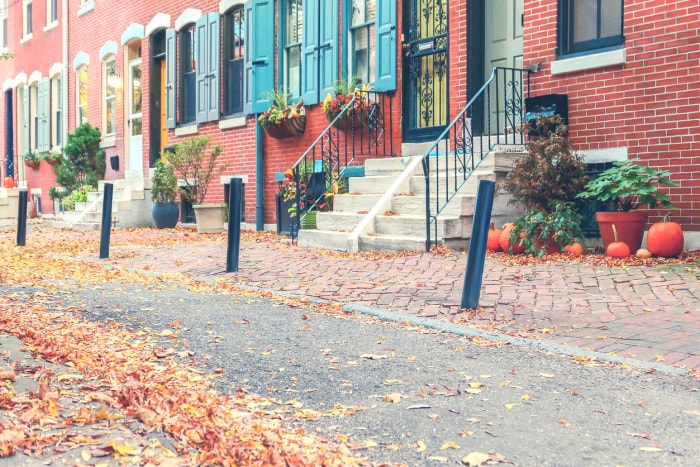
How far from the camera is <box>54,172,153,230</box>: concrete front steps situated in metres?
16.3

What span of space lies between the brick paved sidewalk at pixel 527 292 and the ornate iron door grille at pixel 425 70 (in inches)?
113

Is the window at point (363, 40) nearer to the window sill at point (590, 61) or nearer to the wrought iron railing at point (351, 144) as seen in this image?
the wrought iron railing at point (351, 144)

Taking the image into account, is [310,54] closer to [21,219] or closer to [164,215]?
[164,215]

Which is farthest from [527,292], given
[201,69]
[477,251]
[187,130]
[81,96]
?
[81,96]

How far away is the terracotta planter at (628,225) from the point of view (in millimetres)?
8328

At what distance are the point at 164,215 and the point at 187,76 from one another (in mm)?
3212

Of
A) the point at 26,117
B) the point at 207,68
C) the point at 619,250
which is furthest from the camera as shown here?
the point at 26,117

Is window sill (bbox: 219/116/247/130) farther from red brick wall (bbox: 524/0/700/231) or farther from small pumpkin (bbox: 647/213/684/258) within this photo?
small pumpkin (bbox: 647/213/684/258)

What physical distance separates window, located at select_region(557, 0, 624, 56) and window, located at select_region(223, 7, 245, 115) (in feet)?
23.2

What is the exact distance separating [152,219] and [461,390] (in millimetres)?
13372

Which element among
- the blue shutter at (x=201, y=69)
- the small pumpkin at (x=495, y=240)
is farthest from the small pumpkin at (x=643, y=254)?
the blue shutter at (x=201, y=69)

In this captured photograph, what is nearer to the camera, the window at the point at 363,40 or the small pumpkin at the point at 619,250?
the small pumpkin at the point at 619,250

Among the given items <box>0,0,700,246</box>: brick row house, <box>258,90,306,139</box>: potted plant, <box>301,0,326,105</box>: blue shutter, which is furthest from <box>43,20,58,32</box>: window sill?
<box>301,0,326,105</box>: blue shutter

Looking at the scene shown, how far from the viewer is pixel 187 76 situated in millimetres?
16891
